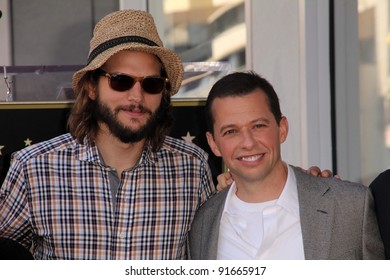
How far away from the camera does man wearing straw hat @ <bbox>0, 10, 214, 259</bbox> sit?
3383 mm

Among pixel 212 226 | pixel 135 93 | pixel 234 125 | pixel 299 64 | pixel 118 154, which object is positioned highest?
pixel 299 64

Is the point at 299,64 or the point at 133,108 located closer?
the point at 133,108

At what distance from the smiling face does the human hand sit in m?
0.19

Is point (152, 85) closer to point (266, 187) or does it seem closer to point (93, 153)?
point (93, 153)

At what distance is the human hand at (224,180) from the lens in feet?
11.2

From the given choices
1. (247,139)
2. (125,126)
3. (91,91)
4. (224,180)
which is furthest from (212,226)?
(91,91)

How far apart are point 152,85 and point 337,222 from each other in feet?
2.81

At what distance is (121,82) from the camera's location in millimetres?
3391

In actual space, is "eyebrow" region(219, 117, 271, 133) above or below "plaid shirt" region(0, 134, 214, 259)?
above

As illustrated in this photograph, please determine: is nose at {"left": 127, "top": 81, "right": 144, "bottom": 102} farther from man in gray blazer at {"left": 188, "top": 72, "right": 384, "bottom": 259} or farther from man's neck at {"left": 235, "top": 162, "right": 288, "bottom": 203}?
man's neck at {"left": 235, "top": 162, "right": 288, "bottom": 203}

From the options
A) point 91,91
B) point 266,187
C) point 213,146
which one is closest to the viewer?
point 266,187

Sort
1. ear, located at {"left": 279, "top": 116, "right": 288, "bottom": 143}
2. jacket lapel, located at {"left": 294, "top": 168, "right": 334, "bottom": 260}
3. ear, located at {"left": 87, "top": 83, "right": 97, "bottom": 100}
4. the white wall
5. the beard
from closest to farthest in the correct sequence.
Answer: jacket lapel, located at {"left": 294, "top": 168, "right": 334, "bottom": 260}, ear, located at {"left": 279, "top": 116, "right": 288, "bottom": 143}, the beard, ear, located at {"left": 87, "top": 83, "right": 97, "bottom": 100}, the white wall

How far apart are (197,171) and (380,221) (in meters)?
0.83

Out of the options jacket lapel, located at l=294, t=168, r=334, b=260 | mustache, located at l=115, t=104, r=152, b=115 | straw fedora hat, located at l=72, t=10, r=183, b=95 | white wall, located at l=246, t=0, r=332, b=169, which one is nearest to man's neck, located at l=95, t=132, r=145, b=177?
mustache, located at l=115, t=104, r=152, b=115
